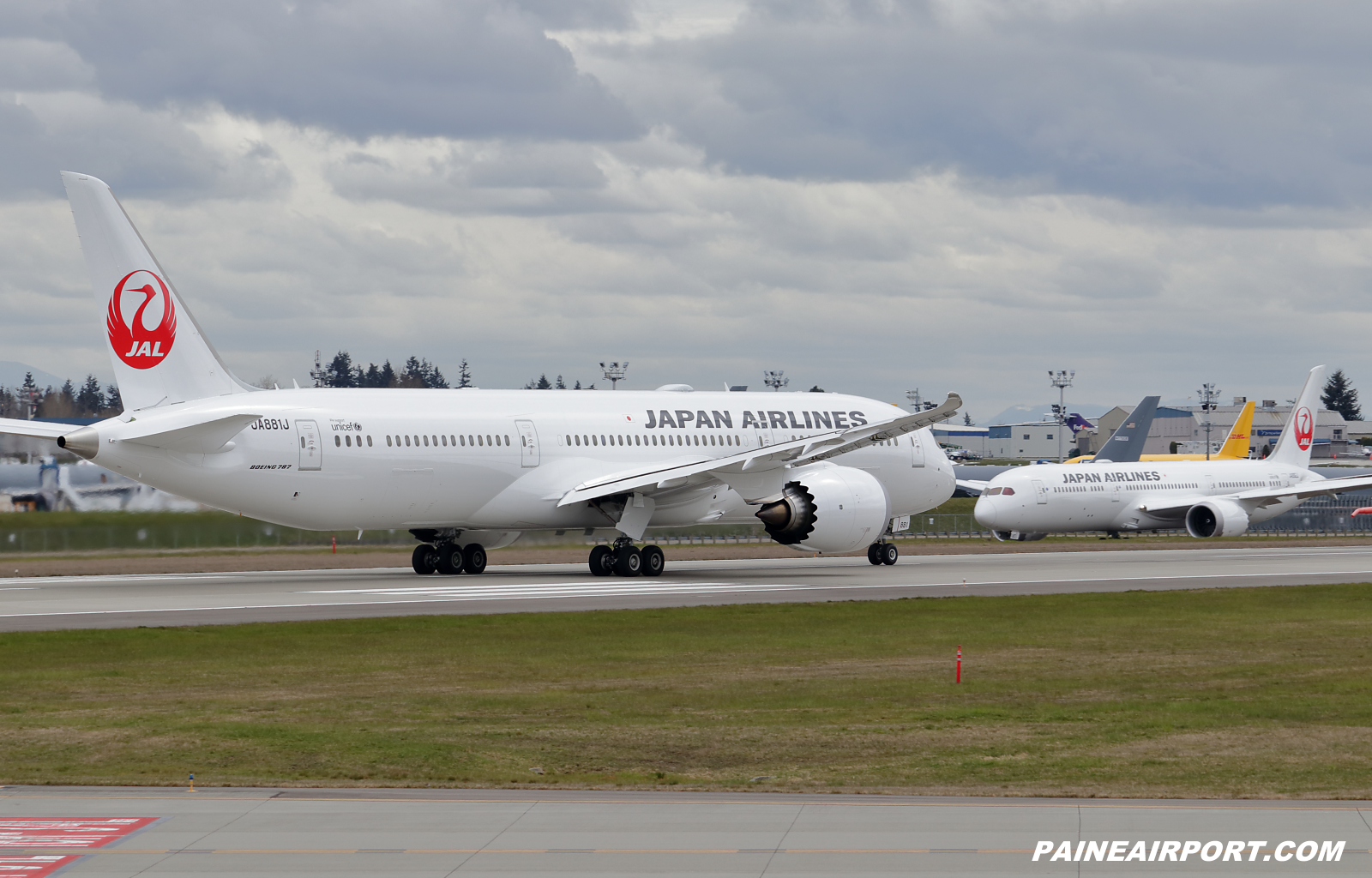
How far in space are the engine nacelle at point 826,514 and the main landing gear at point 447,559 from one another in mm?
7420

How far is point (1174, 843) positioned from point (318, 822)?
217 inches

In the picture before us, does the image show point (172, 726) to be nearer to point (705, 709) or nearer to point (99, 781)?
point (99, 781)

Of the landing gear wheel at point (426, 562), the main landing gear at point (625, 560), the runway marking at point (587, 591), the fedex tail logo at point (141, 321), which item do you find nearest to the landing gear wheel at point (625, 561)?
the main landing gear at point (625, 560)

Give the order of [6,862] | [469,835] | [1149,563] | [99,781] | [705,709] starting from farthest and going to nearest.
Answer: [1149,563]
[705,709]
[99,781]
[469,835]
[6,862]

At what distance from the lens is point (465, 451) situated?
35.7 meters

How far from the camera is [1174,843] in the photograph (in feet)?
31.3

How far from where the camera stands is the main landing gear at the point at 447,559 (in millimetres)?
38906

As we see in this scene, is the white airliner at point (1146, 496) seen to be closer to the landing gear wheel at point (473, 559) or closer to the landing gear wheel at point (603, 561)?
the landing gear wheel at point (603, 561)

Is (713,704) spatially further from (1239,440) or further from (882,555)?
(1239,440)

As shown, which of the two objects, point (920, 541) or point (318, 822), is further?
point (920, 541)

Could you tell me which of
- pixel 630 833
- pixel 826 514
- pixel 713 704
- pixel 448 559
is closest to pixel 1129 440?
pixel 826 514

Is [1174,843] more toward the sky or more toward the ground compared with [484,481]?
more toward the ground

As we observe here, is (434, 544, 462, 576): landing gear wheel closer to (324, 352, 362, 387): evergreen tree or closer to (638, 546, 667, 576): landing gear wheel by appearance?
(638, 546, 667, 576): landing gear wheel

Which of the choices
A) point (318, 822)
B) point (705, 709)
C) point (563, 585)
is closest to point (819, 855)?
point (318, 822)
